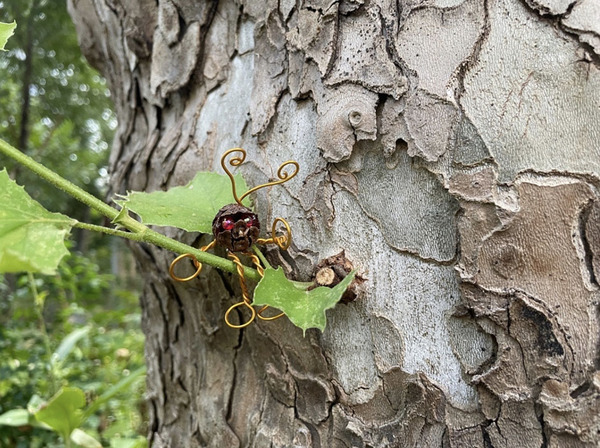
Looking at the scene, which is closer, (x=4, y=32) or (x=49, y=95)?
(x=4, y=32)

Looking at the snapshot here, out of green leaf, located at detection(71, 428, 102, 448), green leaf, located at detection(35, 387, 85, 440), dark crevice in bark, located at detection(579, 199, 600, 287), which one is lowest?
green leaf, located at detection(71, 428, 102, 448)

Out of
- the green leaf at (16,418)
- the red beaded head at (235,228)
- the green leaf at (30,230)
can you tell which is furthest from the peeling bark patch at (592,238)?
the green leaf at (16,418)

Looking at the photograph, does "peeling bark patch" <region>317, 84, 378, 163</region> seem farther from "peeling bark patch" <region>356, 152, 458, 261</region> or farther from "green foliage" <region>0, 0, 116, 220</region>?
"green foliage" <region>0, 0, 116, 220</region>

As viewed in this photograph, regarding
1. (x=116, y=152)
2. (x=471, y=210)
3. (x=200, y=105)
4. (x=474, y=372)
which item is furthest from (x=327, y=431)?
(x=116, y=152)

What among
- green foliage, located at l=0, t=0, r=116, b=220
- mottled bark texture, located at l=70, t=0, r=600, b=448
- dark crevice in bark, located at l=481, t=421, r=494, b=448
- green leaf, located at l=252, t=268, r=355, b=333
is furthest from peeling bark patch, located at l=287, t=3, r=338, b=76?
green foliage, located at l=0, t=0, r=116, b=220

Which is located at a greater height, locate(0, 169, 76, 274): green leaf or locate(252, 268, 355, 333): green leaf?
locate(0, 169, 76, 274): green leaf

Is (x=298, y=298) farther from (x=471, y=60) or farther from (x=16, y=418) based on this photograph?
(x=16, y=418)

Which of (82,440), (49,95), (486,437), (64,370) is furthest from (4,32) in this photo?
(49,95)
